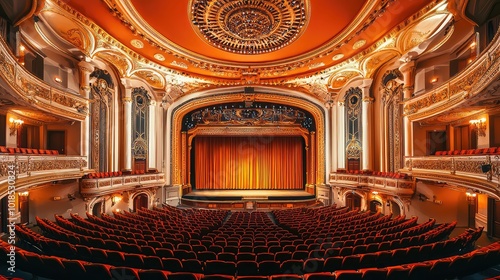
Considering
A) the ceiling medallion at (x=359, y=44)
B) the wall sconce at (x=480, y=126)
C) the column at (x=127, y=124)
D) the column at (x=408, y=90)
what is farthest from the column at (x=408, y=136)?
the column at (x=127, y=124)

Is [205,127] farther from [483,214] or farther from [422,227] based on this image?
[483,214]

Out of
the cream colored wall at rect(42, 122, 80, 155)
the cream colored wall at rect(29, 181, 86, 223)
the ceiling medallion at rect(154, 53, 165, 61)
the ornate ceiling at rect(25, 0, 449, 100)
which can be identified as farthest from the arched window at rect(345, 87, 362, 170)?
the cream colored wall at rect(42, 122, 80, 155)

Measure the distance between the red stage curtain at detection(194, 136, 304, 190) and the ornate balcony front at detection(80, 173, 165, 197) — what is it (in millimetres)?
5186

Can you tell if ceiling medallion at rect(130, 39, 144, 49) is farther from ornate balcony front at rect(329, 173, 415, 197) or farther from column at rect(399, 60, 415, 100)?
ornate balcony front at rect(329, 173, 415, 197)

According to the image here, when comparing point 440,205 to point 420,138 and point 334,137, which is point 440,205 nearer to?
point 420,138

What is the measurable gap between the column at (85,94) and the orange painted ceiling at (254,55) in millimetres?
1860

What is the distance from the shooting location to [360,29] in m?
7.71

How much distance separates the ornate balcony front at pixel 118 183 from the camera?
8.66 metres

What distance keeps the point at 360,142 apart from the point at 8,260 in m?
11.7

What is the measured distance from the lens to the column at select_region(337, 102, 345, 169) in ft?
40.6

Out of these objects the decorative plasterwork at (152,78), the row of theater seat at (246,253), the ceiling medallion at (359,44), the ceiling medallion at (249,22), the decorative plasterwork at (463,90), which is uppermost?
the ceiling medallion at (249,22)

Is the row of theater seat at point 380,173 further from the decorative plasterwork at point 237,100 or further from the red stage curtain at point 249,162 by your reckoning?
the red stage curtain at point 249,162

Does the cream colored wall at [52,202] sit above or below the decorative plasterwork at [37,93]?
below

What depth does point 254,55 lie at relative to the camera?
9.90 metres
